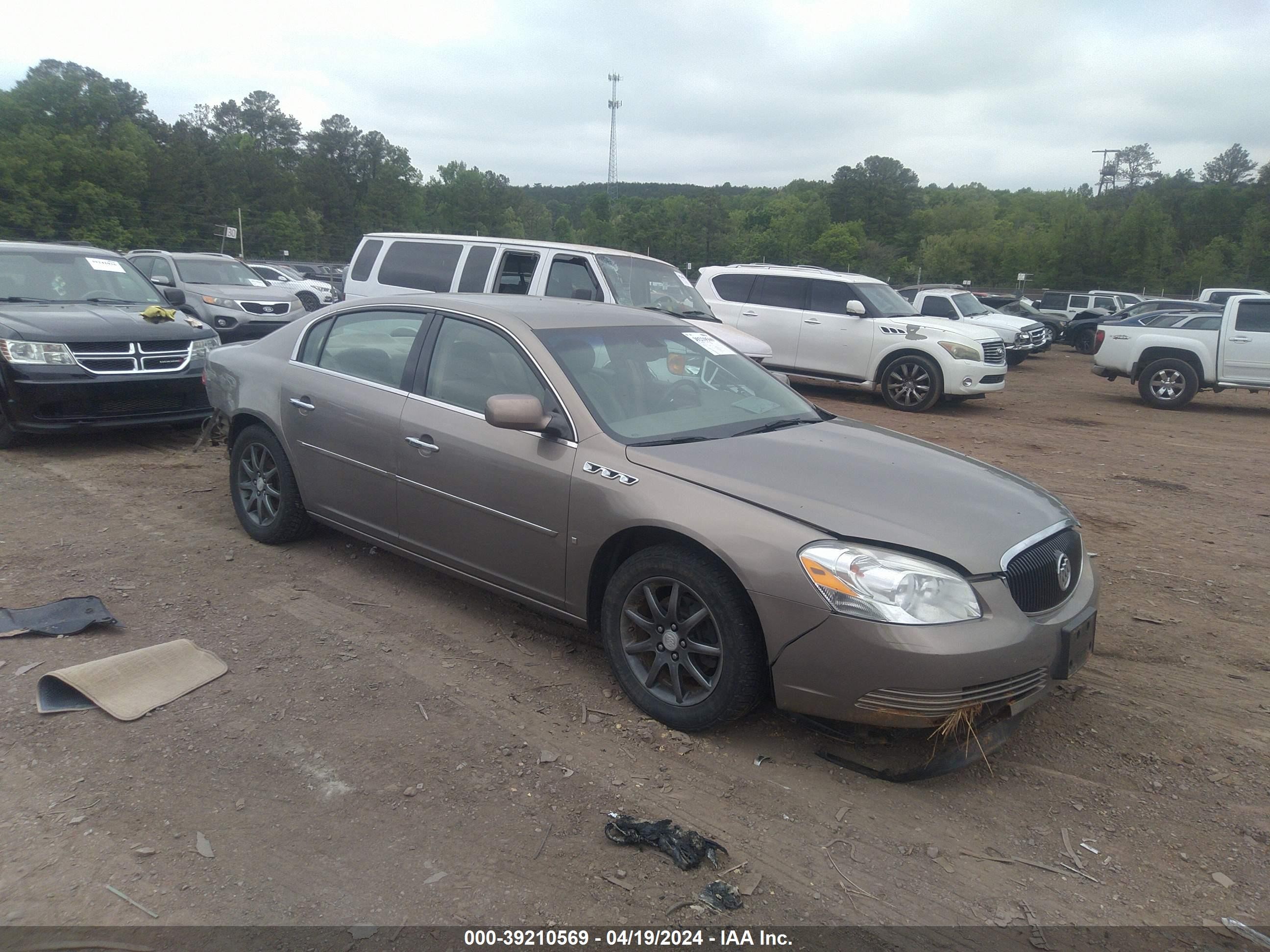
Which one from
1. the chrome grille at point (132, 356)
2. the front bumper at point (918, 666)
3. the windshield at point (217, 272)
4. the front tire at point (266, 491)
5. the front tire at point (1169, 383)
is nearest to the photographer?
the front bumper at point (918, 666)

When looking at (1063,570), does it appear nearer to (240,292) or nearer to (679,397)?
(679,397)

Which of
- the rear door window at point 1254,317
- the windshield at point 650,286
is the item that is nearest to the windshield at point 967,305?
the rear door window at point 1254,317

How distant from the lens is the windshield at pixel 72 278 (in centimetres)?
831

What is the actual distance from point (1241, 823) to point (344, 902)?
3.00 m

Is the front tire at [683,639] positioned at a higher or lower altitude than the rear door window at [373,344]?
lower

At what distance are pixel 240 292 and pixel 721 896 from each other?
47.1 feet

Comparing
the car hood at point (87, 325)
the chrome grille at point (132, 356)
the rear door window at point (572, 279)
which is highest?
the rear door window at point (572, 279)

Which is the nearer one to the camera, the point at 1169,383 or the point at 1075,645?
the point at 1075,645

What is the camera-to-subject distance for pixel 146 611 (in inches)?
179

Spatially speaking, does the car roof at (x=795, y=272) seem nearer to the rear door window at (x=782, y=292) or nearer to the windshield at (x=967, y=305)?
the rear door window at (x=782, y=292)

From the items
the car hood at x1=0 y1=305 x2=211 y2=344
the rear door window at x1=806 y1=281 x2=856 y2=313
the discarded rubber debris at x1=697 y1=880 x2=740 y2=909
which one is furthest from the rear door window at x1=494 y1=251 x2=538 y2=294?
the discarded rubber debris at x1=697 y1=880 x2=740 y2=909

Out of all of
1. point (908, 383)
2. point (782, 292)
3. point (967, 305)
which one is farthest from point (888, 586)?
point (967, 305)

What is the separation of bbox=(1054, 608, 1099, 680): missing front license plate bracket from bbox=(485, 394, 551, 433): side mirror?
224 centimetres

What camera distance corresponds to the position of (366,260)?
34.2 feet
